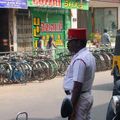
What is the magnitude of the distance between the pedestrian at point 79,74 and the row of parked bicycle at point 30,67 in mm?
11584

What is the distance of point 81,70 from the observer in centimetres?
517

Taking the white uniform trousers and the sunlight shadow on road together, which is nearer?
the white uniform trousers

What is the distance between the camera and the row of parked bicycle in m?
16.9

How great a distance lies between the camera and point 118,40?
14.3 meters

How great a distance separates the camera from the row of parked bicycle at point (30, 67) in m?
16.9

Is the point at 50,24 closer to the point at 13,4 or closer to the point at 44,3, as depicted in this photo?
the point at 44,3

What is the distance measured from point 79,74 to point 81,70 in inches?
2.4

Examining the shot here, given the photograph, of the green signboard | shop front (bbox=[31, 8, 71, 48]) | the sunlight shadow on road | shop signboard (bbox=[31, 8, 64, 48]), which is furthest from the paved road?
shop front (bbox=[31, 8, 71, 48])

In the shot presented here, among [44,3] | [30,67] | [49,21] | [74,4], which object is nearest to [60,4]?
[49,21]

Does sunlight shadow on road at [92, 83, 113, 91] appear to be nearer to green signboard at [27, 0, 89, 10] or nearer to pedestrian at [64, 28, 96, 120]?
green signboard at [27, 0, 89, 10]

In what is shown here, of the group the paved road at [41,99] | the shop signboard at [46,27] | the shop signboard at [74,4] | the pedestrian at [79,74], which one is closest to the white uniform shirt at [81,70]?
the pedestrian at [79,74]

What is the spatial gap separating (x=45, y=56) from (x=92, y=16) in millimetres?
23548

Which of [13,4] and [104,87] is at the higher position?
[13,4]

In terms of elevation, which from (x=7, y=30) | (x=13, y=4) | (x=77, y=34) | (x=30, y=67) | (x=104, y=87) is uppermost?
→ (x=13, y=4)
